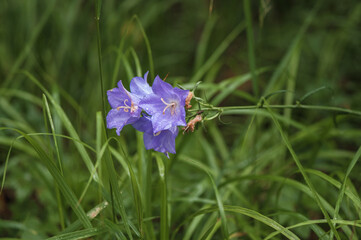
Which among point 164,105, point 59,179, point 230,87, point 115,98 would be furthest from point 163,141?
point 230,87

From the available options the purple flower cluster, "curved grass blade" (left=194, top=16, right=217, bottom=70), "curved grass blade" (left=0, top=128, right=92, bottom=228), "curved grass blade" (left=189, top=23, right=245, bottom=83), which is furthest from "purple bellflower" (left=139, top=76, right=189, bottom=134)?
"curved grass blade" (left=194, top=16, right=217, bottom=70)

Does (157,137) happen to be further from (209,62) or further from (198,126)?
(209,62)

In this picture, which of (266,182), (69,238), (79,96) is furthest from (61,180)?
(79,96)

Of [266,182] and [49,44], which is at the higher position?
[49,44]

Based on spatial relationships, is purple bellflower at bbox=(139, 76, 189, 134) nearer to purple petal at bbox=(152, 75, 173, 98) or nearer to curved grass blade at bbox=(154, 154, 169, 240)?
purple petal at bbox=(152, 75, 173, 98)

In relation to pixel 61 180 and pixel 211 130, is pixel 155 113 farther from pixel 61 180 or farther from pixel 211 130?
pixel 211 130

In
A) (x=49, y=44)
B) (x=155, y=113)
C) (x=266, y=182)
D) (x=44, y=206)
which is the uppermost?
(x=49, y=44)
